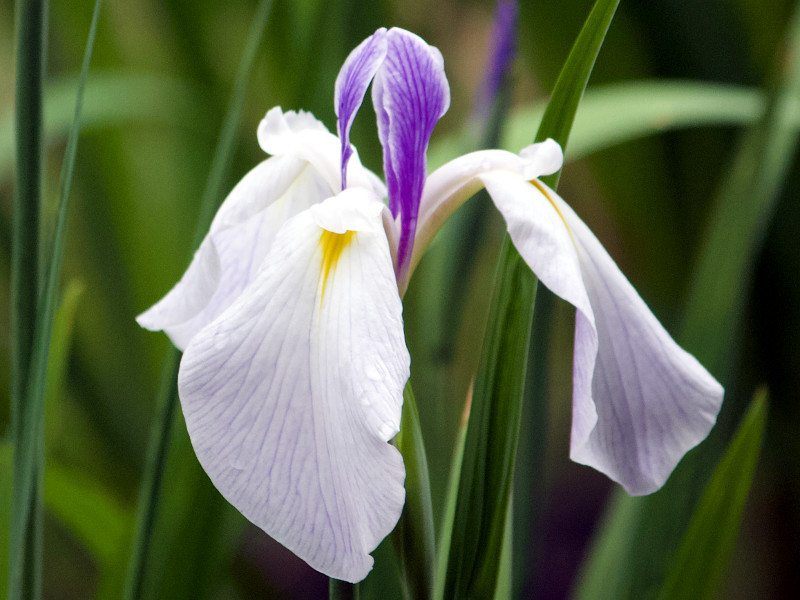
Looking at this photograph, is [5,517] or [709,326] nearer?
[5,517]

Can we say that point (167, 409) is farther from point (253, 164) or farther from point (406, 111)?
point (253, 164)

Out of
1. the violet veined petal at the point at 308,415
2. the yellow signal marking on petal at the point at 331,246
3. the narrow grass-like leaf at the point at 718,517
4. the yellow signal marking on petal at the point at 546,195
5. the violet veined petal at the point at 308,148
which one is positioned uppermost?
the violet veined petal at the point at 308,148

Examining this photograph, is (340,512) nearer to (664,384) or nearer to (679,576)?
(664,384)

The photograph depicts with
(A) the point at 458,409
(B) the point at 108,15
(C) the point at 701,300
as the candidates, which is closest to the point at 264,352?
(C) the point at 701,300

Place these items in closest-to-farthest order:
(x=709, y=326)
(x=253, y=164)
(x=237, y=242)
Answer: (x=237, y=242)
(x=709, y=326)
(x=253, y=164)

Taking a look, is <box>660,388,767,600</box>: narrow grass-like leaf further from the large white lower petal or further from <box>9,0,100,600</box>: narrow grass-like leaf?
<box>9,0,100,600</box>: narrow grass-like leaf

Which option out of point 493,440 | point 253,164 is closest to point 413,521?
point 493,440

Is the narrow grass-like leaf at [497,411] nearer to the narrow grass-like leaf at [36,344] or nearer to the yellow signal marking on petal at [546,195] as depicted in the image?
the yellow signal marking on petal at [546,195]

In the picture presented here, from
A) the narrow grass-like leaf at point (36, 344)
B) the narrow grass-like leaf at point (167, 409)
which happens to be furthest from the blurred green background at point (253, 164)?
the narrow grass-like leaf at point (36, 344)
